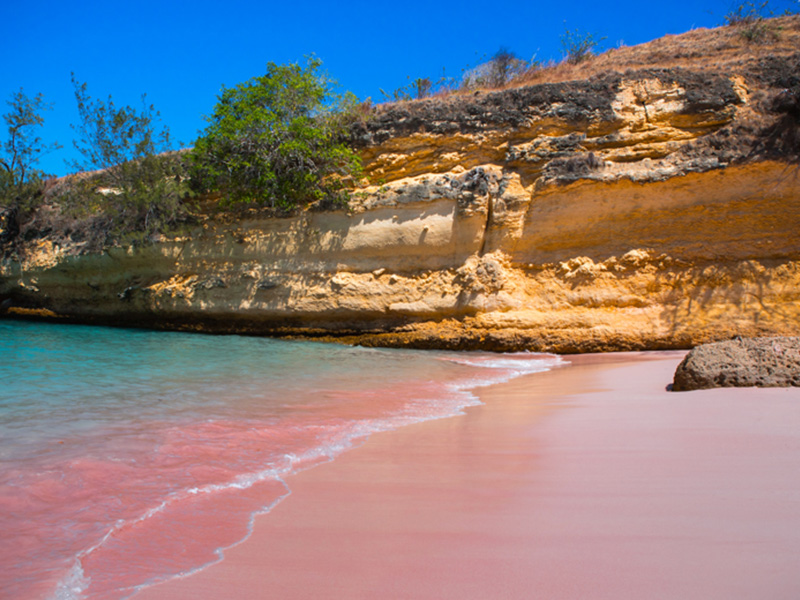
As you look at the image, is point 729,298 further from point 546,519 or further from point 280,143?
point 280,143

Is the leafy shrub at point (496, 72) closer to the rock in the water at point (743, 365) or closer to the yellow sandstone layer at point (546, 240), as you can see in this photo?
the yellow sandstone layer at point (546, 240)

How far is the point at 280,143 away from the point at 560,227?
628cm

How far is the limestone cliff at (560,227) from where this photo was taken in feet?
26.3

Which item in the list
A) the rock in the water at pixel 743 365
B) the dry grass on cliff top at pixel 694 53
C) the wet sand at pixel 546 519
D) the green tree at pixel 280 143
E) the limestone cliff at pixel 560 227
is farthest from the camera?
the green tree at pixel 280 143

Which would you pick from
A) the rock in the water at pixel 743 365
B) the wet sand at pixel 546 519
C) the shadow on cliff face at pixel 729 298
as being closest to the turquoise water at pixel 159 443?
the wet sand at pixel 546 519

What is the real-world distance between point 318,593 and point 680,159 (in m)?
9.03

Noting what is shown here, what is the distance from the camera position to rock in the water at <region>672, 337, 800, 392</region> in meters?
3.98

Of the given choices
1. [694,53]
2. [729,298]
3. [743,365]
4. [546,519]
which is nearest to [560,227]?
[729,298]

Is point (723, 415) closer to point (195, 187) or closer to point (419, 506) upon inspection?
point (419, 506)

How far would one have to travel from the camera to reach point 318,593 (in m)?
1.41

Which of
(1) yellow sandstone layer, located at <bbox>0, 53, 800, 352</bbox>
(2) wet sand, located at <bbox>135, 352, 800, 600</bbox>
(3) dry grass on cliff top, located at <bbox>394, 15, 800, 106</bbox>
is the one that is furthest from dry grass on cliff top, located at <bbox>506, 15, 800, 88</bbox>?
(2) wet sand, located at <bbox>135, 352, 800, 600</bbox>

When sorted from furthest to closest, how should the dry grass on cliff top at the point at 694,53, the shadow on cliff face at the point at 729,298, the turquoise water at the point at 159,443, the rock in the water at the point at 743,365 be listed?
the dry grass on cliff top at the point at 694,53 → the shadow on cliff face at the point at 729,298 → the rock in the water at the point at 743,365 → the turquoise water at the point at 159,443

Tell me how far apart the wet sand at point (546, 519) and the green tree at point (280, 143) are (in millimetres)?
8663

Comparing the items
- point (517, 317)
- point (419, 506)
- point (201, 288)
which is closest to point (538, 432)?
point (419, 506)
